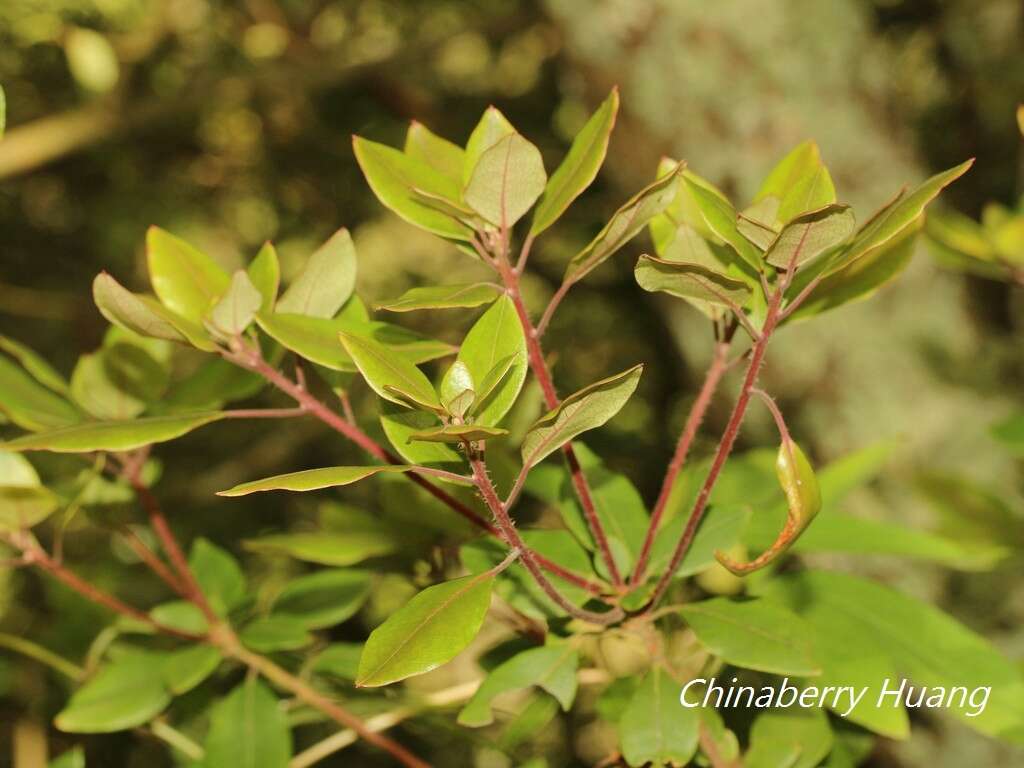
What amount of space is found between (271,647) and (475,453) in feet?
0.95

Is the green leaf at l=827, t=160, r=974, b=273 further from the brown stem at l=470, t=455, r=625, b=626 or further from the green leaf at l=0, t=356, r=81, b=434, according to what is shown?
the green leaf at l=0, t=356, r=81, b=434

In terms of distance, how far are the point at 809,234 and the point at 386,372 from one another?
178mm

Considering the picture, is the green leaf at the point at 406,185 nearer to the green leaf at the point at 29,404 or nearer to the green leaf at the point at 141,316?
the green leaf at the point at 141,316

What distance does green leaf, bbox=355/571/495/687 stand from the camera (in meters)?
0.40

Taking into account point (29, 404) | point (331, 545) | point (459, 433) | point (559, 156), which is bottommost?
point (559, 156)

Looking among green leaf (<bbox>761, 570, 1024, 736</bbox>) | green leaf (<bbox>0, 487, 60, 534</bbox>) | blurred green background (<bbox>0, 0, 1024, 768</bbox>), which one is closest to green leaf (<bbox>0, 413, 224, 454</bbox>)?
green leaf (<bbox>0, 487, 60, 534</bbox>)

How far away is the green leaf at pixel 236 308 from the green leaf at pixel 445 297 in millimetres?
80

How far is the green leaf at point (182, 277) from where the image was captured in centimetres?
51

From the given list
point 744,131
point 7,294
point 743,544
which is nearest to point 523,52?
point 744,131

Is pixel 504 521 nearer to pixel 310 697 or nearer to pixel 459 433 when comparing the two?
pixel 459 433

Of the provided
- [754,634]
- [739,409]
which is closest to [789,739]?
[754,634]

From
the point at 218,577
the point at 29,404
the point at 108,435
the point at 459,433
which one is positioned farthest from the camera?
the point at 218,577

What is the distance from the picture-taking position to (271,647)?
Answer: 62cm

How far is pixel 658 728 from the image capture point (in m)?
0.48
